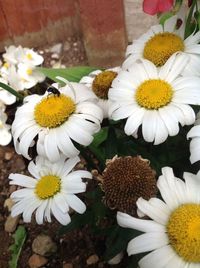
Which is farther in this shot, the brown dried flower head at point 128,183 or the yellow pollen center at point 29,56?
the yellow pollen center at point 29,56

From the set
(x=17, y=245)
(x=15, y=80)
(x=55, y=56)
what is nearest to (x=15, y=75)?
(x=15, y=80)

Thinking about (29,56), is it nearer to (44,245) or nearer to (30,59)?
(30,59)

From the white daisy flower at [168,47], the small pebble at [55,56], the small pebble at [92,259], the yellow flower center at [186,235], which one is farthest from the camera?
the small pebble at [55,56]

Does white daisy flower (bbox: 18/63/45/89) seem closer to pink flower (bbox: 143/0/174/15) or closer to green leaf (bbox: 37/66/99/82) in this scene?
green leaf (bbox: 37/66/99/82)

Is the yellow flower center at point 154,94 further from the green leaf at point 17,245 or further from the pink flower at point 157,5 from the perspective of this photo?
the green leaf at point 17,245

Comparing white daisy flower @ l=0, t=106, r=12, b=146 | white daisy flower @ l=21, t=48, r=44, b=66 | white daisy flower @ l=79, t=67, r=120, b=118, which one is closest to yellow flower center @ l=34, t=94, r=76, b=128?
white daisy flower @ l=79, t=67, r=120, b=118

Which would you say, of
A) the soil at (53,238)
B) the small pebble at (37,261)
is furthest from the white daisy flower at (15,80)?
the small pebble at (37,261)

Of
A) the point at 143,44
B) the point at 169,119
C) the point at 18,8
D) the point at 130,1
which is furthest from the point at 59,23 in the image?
the point at 169,119
